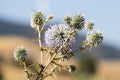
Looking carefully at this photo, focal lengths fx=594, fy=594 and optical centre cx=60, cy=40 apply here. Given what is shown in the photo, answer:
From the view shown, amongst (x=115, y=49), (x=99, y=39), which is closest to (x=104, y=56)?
(x=115, y=49)

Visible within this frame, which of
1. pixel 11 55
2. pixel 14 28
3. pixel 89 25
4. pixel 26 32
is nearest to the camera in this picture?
pixel 89 25

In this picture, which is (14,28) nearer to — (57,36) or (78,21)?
(78,21)

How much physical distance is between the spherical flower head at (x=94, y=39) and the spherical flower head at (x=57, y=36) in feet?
0.82

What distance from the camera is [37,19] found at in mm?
6699

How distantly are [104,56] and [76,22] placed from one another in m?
114

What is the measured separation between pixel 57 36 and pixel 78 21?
0.31 m

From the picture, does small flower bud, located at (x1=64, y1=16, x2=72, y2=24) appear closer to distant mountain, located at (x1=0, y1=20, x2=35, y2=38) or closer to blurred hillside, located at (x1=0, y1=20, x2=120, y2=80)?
blurred hillside, located at (x1=0, y1=20, x2=120, y2=80)

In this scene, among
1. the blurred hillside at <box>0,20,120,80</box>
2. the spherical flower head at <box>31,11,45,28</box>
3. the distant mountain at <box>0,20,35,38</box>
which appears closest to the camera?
the spherical flower head at <box>31,11,45,28</box>

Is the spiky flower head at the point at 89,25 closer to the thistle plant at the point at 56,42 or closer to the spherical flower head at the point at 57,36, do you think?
the thistle plant at the point at 56,42

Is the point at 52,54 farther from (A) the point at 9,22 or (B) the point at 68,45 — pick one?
(A) the point at 9,22

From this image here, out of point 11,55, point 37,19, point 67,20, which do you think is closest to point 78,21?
point 67,20

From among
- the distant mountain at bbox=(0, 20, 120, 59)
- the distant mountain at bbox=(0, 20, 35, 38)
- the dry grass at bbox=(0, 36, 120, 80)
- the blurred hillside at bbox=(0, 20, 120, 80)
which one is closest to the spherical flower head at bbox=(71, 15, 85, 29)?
the blurred hillside at bbox=(0, 20, 120, 80)

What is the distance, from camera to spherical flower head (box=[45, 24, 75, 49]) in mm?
6090

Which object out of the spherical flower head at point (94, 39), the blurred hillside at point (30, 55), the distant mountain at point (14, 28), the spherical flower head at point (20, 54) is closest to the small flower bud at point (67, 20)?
the spherical flower head at point (94, 39)
